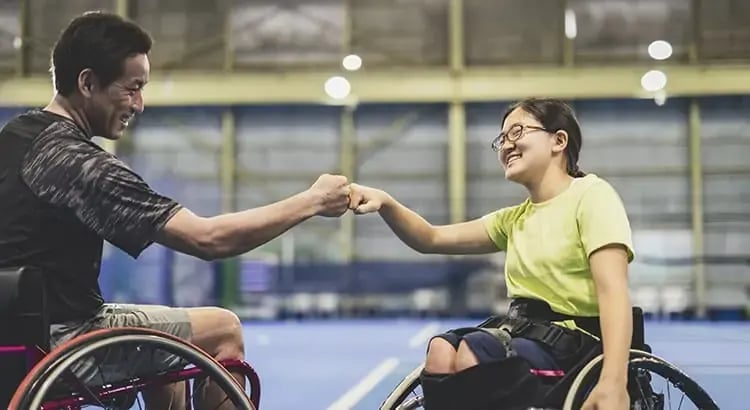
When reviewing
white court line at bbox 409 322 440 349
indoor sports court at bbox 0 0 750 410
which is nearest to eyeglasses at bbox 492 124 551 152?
indoor sports court at bbox 0 0 750 410

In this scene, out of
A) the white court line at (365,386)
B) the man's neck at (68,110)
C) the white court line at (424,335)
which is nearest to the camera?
the man's neck at (68,110)

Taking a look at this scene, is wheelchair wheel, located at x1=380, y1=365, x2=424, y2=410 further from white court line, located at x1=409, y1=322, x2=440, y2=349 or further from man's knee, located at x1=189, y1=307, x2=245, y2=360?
white court line, located at x1=409, y1=322, x2=440, y2=349

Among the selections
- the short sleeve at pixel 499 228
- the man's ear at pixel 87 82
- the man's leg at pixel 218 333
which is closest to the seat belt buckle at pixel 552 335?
the short sleeve at pixel 499 228

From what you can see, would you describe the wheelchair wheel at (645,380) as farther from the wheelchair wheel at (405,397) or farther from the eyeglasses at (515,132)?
the eyeglasses at (515,132)

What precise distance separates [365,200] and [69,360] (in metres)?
0.96

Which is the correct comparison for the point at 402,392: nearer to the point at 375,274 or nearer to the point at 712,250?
the point at 375,274

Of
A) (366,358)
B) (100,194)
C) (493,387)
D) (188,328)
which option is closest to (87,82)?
(100,194)

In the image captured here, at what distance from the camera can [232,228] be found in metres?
2.00

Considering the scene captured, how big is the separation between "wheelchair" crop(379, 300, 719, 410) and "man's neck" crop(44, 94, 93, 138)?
0.98 m

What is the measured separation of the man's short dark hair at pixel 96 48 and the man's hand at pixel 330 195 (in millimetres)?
519

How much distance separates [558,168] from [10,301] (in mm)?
1296

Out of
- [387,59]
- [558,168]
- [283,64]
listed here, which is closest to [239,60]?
[283,64]

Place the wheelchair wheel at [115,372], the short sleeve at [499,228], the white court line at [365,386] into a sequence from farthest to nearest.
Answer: the white court line at [365,386], the short sleeve at [499,228], the wheelchair wheel at [115,372]

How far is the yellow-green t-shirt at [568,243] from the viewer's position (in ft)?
6.70
